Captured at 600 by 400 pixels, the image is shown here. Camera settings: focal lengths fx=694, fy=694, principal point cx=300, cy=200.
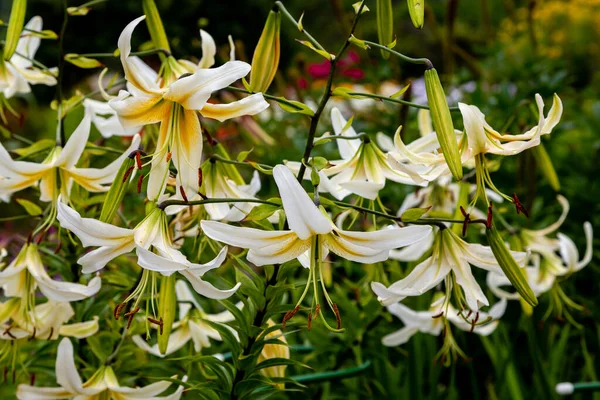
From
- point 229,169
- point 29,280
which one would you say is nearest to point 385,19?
point 229,169

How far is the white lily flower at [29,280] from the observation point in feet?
2.02

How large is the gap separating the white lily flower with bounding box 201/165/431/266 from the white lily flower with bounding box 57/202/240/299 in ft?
0.06

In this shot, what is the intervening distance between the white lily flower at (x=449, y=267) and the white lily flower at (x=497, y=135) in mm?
75

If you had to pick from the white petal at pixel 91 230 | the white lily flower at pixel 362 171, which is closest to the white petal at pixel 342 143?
the white lily flower at pixel 362 171

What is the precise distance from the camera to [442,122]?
1.72 ft

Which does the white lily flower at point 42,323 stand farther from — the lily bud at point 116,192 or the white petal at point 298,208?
the white petal at point 298,208

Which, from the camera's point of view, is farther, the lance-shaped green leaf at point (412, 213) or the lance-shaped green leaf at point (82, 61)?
the lance-shaped green leaf at point (82, 61)

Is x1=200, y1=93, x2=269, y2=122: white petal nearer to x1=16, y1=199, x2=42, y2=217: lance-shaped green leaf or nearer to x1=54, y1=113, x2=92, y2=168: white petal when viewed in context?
x1=54, y1=113, x2=92, y2=168: white petal

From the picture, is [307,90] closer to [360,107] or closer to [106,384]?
[360,107]

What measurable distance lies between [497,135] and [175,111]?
263mm

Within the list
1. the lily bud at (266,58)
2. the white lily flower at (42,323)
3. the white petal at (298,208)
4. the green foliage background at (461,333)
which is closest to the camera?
the white petal at (298,208)

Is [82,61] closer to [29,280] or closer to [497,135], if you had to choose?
[29,280]

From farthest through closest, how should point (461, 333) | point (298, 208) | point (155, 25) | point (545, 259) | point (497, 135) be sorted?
point (461, 333) < point (545, 259) < point (155, 25) < point (497, 135) < point (298, 208)


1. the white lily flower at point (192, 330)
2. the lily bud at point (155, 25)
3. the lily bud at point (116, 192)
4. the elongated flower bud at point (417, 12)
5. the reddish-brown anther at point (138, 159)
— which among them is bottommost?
the white lily flower at point (192, 330)
